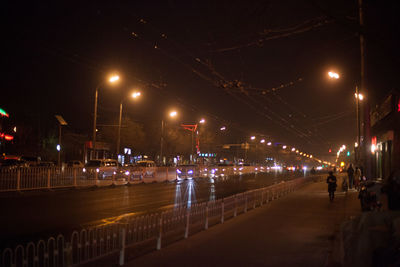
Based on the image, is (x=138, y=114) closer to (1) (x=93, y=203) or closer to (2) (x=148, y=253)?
(1) (x=93, y=203)

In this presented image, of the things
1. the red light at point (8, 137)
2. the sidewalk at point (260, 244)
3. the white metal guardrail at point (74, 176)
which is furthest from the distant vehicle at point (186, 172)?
the red light at point (8, 137)

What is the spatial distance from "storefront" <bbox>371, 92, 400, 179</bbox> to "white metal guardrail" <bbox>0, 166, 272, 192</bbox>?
661 inches

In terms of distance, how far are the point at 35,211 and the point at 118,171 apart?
548 inches

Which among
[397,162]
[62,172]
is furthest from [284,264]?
[62,172]

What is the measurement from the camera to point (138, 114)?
63.5m

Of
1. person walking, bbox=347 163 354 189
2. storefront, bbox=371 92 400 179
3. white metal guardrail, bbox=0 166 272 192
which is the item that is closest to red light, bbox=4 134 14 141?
white metal guardrail, bbox=0 166 272 192

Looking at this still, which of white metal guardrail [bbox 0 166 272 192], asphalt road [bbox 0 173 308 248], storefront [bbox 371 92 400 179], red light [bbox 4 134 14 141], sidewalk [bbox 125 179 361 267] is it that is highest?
red light [bbox 4 134 14 141]

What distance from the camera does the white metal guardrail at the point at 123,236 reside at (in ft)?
22.4

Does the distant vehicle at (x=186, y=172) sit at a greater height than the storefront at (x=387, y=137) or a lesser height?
lesser

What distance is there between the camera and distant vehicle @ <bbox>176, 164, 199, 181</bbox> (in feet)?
126

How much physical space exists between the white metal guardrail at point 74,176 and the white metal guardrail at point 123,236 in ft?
35.1

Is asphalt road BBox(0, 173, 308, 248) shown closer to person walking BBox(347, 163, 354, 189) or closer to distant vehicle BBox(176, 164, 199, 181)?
person walking BBox(347, 163, 354, 189)

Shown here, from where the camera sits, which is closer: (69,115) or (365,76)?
(365,76)

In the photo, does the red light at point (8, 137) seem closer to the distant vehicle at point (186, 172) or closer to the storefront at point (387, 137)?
the distant vehicle at point (186, 172)
